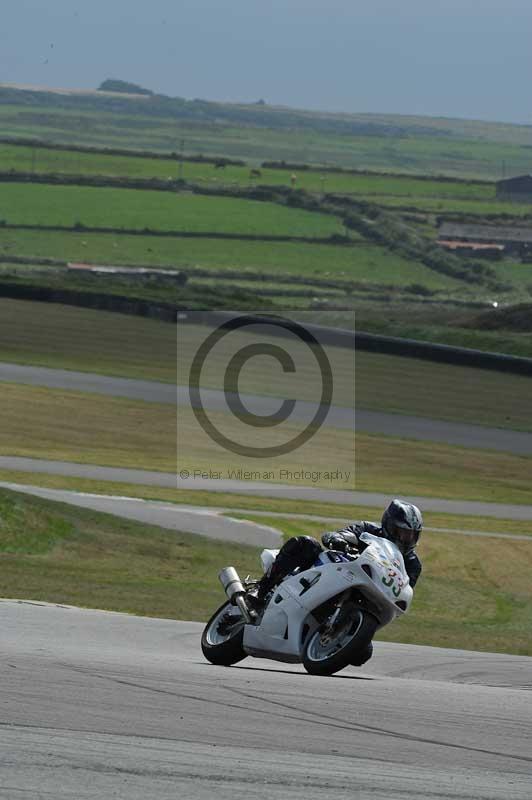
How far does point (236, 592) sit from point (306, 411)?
3266 centimetres

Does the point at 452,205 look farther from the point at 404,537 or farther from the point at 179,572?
the point at 404,537

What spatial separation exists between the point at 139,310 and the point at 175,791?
52745 millimetres

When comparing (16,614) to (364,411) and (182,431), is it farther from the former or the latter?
(364,411)

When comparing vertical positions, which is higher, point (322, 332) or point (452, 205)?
point (452, 205)

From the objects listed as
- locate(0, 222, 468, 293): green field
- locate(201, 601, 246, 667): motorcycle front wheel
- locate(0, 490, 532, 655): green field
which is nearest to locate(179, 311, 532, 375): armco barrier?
locate(0, 490, 532, 655): green field

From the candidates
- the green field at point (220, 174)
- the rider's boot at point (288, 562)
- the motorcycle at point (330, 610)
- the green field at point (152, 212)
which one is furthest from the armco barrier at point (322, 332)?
the green field at point (220, 174)

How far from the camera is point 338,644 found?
33.7 ft

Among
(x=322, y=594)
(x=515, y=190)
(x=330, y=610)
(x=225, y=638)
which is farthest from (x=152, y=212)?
(x=322, y=594)

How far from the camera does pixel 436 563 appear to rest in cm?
2502

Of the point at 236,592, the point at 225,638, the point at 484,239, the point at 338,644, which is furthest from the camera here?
the point at 484,239

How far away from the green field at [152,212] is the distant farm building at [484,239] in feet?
31.7

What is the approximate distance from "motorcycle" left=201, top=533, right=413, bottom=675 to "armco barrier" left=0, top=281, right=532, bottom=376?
3991cm

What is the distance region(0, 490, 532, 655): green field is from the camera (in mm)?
17500

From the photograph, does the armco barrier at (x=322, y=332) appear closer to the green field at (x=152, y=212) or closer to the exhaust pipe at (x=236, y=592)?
the exhaust pipe at (x=236, y=592)
